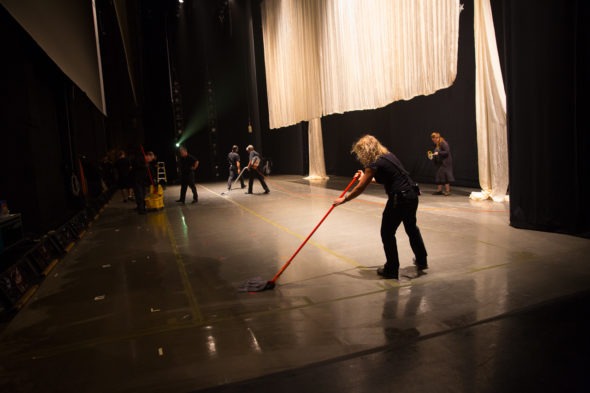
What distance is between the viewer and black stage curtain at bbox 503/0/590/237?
543 centimetres

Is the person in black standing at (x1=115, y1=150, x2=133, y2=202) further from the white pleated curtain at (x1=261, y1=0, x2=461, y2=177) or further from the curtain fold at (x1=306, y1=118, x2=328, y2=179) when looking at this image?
the curtain fold at (x1=306, y1=118, x2=328, y2=179)

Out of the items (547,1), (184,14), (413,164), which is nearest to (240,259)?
(547,1)

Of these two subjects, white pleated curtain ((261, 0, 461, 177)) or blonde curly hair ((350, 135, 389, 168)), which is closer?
blonde curly hair ((350, 135, 389, 168))

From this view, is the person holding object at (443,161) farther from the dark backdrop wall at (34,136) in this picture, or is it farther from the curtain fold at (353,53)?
the dark backdrop wall at (34,136)

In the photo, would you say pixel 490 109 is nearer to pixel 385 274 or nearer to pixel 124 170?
pixel 385 274

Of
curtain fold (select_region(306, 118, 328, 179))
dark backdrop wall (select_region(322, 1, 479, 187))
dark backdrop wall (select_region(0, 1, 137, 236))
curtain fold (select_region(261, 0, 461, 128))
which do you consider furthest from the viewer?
curtain fold (select_region(306, 118, 328, 179))

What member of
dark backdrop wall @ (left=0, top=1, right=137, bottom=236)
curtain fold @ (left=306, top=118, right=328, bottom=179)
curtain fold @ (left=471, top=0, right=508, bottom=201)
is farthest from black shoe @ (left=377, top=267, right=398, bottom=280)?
curtain fold @ (left=306, top=118, right=328, bottom=179)

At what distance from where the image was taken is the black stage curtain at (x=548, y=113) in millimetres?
5426

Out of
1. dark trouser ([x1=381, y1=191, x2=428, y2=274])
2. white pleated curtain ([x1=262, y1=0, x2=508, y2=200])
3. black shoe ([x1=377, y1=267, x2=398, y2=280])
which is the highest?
white pleated curtain ([x1=262, y1=0, x2=508, y2=200])

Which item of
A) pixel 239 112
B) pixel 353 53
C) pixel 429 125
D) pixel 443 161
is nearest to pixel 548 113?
pixel 443 161

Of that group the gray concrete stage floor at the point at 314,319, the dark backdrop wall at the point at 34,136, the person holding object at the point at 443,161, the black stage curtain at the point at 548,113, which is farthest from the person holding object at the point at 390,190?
the person holding object at the point at 443,161

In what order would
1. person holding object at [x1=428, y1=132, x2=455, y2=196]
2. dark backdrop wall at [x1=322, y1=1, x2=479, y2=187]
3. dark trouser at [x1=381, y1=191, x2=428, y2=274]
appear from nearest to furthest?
1. dark trouser at [x1=381, y1=191, x2=428, y2=274]
2. person holding object at [x1=428, y1=132, x2=455, y2=196]
3. dark backdrop wall at [x1=322, y1=1, x2=479, y2=187]

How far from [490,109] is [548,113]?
3.12 m

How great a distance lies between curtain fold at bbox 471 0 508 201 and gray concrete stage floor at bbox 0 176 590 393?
2.54 m
